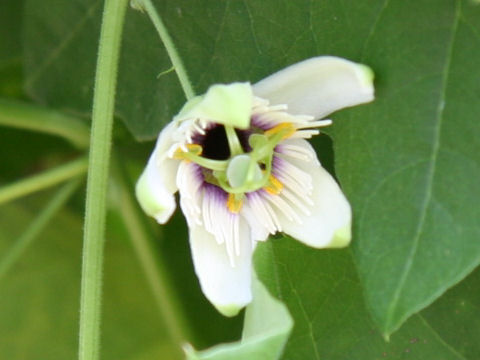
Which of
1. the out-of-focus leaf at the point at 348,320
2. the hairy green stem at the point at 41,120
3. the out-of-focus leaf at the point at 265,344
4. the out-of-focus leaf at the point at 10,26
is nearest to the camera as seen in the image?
the out-of-focus leaf at the point at 265,344

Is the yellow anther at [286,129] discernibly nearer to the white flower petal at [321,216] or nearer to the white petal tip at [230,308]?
the white flower petal at [321,216]

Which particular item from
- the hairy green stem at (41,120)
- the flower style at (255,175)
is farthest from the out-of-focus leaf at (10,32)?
the flower style at (255,175)

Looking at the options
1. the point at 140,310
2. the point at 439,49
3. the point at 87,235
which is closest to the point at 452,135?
the point at 439,49

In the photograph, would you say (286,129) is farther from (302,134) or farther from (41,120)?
(41,120)

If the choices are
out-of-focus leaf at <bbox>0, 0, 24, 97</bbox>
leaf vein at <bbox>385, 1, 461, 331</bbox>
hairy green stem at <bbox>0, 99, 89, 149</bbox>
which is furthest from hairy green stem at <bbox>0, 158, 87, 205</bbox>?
leaf vein at <bbox>385, 1, 461, 331</bbox>

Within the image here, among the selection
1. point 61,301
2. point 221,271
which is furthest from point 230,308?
point 61,301
